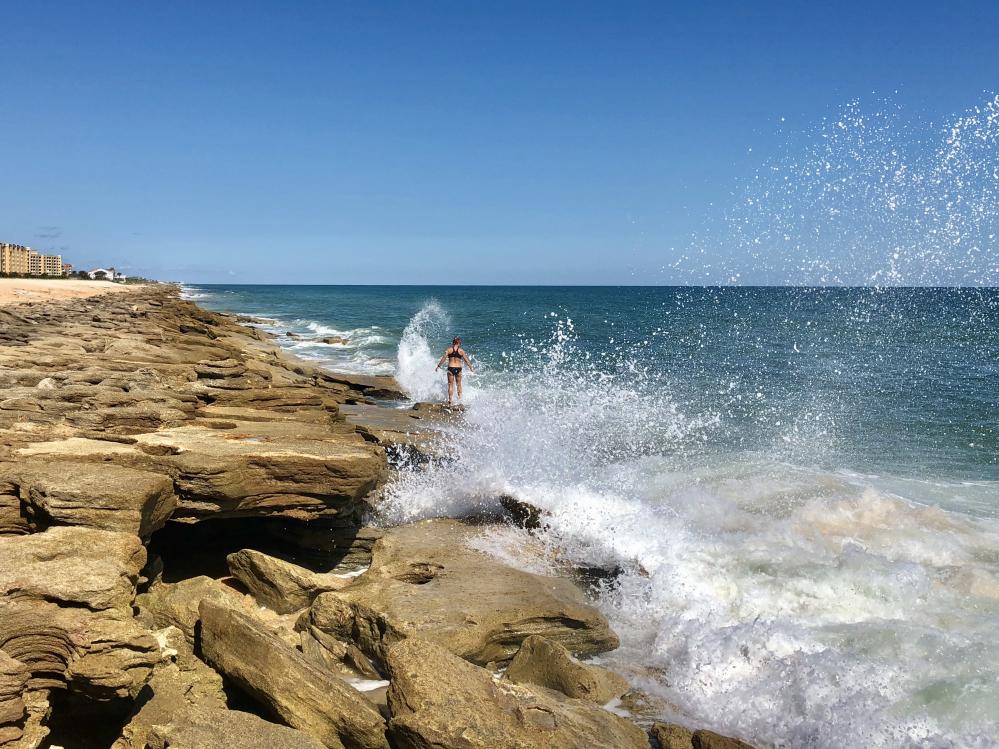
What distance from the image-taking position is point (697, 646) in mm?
6109

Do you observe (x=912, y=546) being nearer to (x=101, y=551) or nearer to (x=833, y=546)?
(x=833, y=546)

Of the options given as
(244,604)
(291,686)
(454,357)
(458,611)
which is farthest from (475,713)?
(454,357)

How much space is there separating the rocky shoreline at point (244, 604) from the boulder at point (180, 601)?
0.02 metres

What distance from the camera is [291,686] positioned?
4.38 meters

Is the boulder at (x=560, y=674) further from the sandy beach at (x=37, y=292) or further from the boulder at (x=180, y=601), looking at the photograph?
the sandy beach at (x=37, y=292)

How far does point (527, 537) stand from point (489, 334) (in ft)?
117

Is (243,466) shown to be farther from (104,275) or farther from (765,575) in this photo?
(104,275)

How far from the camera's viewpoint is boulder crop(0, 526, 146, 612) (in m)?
4.34

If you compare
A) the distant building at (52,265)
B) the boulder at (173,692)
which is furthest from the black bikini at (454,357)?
the distant building at (52,265)

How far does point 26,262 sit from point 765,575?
10955cm

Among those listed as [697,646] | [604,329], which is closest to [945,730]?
[697,646]

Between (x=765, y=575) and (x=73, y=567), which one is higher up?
(x=73, y=567)

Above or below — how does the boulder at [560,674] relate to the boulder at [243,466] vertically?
below

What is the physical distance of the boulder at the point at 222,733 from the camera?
3666 millimetres
